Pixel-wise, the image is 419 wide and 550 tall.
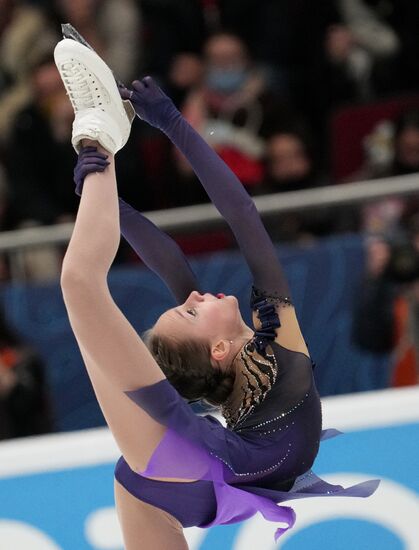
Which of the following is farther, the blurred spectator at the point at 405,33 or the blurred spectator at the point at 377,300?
the blurred spectator at the point at 405,33

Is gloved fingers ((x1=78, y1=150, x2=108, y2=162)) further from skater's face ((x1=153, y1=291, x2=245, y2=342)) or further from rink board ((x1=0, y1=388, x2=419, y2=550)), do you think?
rink board ((x1=0, y1=388, x2=419, y2=550))

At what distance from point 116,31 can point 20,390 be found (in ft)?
7.33

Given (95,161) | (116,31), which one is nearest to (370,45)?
(116,31)

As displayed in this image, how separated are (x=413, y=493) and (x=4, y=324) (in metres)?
1.68

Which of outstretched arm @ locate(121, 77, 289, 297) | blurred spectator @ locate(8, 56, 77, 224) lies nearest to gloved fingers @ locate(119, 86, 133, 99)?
outstretched arm @ locate(121, 77, 289, 297)

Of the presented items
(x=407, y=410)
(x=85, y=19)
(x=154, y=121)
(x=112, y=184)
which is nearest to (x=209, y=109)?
(x=85, y=19)

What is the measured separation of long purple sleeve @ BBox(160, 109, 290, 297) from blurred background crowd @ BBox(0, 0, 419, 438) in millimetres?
1510

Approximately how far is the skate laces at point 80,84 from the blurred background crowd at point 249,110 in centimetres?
192

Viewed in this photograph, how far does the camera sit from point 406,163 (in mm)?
5246

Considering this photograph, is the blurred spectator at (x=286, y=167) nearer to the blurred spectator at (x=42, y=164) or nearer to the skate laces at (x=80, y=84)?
the blurred spectator at (x=42, y=164)

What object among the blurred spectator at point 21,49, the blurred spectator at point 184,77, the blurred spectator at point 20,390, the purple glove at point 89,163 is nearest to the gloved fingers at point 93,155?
the purple glove at point 89,163

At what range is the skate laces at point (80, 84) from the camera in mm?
2713

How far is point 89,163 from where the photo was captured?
8.71 ft

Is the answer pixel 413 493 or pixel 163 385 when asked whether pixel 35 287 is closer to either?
pixel 413 493
